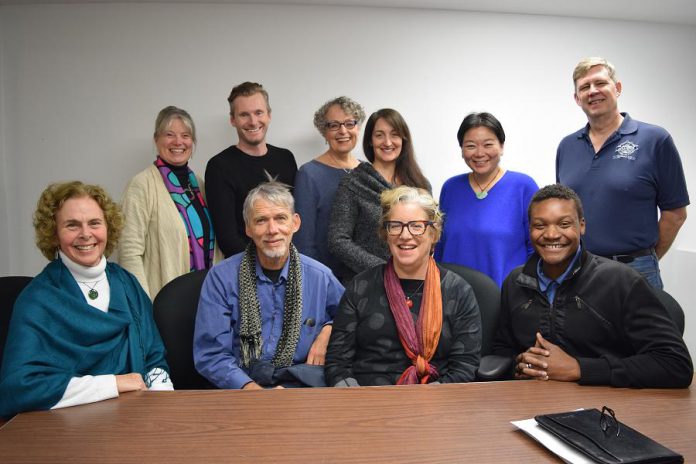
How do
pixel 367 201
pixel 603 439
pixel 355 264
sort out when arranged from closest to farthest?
pixel 603 439, pixel 355 264, pixel 367 201

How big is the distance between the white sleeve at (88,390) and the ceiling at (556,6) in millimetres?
2662

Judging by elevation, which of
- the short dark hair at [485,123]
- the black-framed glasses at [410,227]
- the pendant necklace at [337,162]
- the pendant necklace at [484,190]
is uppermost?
the short dark hair at [485,123]

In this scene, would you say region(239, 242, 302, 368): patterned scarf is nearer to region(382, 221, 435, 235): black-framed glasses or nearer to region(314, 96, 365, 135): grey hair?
region(382, 221, 435, 235): black-framed glasses

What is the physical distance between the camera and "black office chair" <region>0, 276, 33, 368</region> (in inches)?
79.0

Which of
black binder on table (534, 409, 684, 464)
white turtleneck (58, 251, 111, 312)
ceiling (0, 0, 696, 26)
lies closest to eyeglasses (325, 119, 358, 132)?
ceiling (0, 0, 696, 26)

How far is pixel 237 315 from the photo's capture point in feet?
6.79

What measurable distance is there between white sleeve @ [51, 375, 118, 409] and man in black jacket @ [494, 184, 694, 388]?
52.2 inches

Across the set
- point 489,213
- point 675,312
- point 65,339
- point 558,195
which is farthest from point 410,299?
point 65,339

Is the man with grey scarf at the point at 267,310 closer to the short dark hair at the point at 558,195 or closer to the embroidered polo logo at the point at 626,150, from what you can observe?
the short dark hair at the point at 558,195

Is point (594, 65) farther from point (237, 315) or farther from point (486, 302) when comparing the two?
point (237, 315)

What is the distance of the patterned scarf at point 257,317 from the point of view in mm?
2021

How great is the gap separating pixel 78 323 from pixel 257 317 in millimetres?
629

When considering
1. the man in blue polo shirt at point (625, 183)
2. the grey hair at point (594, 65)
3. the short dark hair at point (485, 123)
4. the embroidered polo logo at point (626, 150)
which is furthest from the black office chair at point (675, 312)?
the grey hair at point (594, 65)

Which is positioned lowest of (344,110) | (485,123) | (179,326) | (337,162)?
(179,326)
